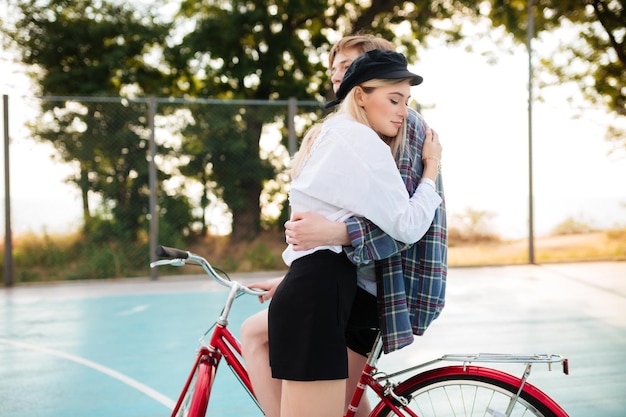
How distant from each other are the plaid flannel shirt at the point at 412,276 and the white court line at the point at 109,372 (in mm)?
2251

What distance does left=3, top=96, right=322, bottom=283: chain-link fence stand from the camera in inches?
374

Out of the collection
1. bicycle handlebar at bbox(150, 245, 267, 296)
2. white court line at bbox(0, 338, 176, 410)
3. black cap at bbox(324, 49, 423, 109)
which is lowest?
white court line at bbox(0, 338, 176, 410)

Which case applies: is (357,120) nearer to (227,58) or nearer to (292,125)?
(292,125)

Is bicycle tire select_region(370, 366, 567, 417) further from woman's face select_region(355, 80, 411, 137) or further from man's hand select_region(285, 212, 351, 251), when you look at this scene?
woman's face select_region(355, 80, 411, 137)

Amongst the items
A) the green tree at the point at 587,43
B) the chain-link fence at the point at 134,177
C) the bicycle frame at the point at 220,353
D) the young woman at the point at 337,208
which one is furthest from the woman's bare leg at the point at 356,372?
the green tree at the point at 587,43

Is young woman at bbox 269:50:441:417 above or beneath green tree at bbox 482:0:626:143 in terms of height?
beneath

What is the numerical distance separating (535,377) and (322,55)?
28.5ft

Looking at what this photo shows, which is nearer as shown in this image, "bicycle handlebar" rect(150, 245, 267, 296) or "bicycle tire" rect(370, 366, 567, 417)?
"bicycle tire" rect(370, 366, 567, 417)

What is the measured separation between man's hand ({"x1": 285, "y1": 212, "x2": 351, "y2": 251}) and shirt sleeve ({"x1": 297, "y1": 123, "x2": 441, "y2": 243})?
58mm

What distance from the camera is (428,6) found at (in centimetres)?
1287

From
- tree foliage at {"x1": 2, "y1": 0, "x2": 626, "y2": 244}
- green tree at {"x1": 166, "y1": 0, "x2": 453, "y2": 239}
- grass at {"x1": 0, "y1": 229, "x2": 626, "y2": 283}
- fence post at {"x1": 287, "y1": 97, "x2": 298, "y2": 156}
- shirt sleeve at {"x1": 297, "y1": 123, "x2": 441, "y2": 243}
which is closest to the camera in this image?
shirt sleeve at {"x1": 297, "y1": 123, "x2": 441, "y2": 243}

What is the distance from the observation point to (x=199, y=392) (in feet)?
7.54

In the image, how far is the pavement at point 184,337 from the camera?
416 centimetres

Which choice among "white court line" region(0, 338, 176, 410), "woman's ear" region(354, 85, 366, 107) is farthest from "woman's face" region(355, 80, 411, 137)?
"white court line" region(0, 338, 176, 410)
